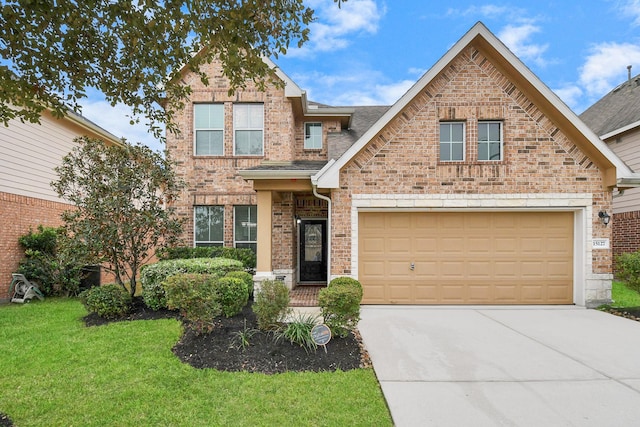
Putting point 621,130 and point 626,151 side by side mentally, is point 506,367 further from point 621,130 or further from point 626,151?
point 626,151

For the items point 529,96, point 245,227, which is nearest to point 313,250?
point 245,227

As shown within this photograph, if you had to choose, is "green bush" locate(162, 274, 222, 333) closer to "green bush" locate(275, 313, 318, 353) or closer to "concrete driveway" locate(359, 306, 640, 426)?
"green bush" locate(275, 313, 318, 353)

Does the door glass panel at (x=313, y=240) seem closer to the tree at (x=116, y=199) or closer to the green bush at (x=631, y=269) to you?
the tree at (x=116, y=199)

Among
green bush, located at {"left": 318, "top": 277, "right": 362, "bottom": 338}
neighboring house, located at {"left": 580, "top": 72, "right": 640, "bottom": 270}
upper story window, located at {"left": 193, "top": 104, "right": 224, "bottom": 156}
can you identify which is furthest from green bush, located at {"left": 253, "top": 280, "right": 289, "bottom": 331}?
neighboring house, located at {"left": 580, "top": 72, "right": 640, "bottom": 270}

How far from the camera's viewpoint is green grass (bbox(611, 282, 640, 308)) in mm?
8452

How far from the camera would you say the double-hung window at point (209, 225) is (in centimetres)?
1111

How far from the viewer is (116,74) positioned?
168 inches

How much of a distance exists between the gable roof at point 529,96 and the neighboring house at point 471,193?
27 mm

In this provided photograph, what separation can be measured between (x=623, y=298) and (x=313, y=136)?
10670mm

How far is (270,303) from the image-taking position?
5.58 m

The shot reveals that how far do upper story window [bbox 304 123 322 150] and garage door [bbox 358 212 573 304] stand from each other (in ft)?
15.8

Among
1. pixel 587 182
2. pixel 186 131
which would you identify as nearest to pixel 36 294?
pixel 186 131

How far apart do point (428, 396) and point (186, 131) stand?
10.5m

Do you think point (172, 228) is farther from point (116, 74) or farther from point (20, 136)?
point (20, 136)
